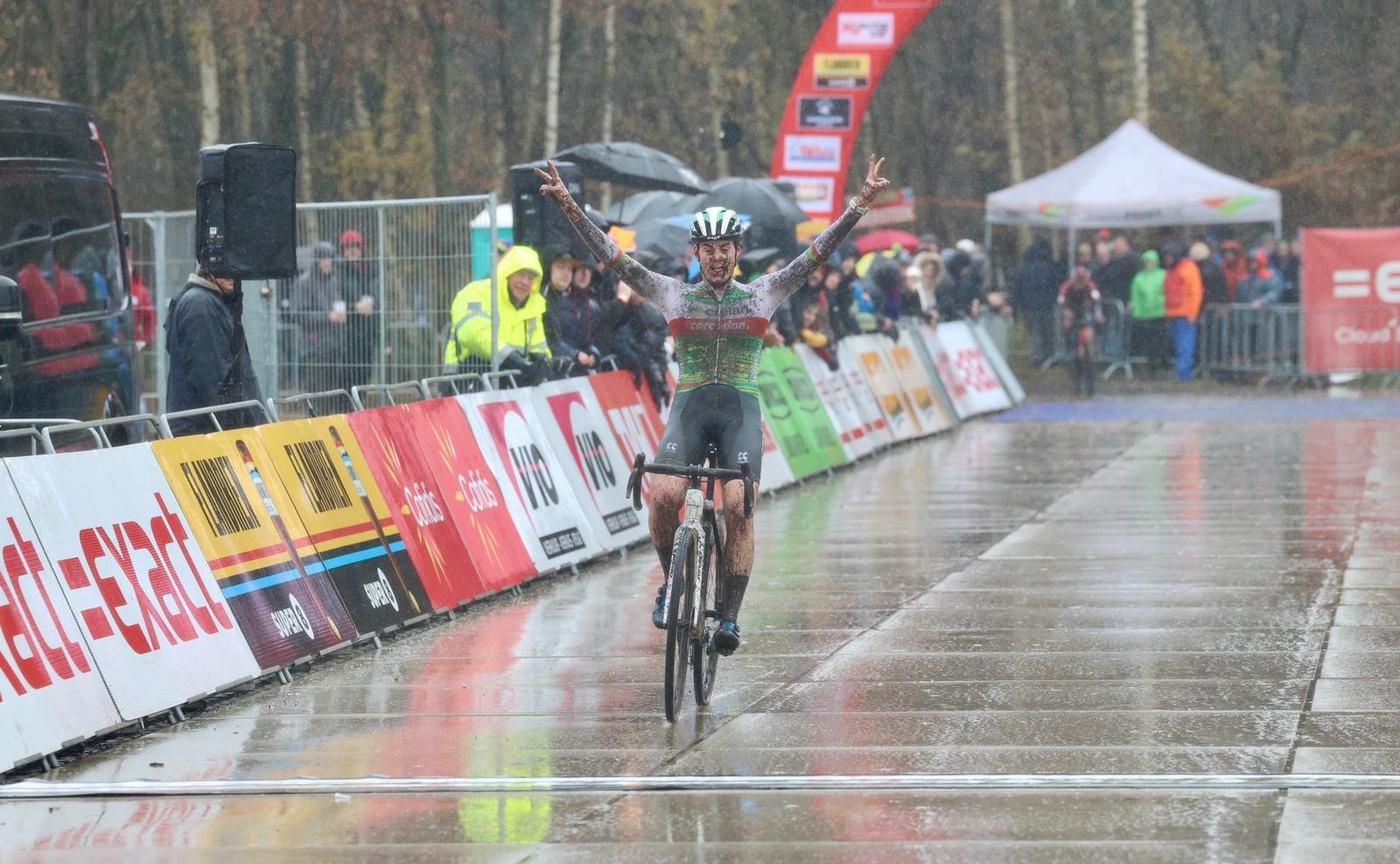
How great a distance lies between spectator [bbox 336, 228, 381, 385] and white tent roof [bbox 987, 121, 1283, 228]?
20110 millimetres

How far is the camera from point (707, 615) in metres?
8.91

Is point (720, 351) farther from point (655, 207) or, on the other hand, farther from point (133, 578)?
point (655, 207)

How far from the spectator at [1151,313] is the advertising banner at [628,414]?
17823mm

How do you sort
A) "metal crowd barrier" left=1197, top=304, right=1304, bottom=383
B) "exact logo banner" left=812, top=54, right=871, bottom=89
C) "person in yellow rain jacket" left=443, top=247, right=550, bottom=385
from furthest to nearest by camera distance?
"metal crowd barrier" left=1197, top=304, right=1304, bottom=383, "exact logo banner" left=812, top=54, right=871, bottom=89, "person in yellow rain jacket" left=443, top=247, right=550, bottom=385

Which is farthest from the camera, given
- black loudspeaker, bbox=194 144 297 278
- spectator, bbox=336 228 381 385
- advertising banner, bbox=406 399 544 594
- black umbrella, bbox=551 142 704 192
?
black umbrella, bbox=551 142 704 192

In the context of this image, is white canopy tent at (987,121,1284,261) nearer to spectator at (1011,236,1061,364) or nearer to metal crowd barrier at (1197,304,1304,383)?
spectator at (1011,236,1061,364)

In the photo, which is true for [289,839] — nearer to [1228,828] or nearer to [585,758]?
[585,758]

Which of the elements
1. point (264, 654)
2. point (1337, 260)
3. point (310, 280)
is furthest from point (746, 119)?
point (264, 654)

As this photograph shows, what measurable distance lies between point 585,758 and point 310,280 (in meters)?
9.49

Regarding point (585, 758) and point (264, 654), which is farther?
point (264, 654)

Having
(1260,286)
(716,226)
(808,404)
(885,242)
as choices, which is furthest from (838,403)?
(1260,286)

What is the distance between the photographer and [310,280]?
658 inches

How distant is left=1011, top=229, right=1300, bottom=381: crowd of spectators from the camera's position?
3200cm

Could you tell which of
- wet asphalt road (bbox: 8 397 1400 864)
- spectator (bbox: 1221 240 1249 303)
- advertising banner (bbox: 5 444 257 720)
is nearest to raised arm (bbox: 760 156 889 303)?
wet asphalt road (bbox: 8 397 1400 864)
